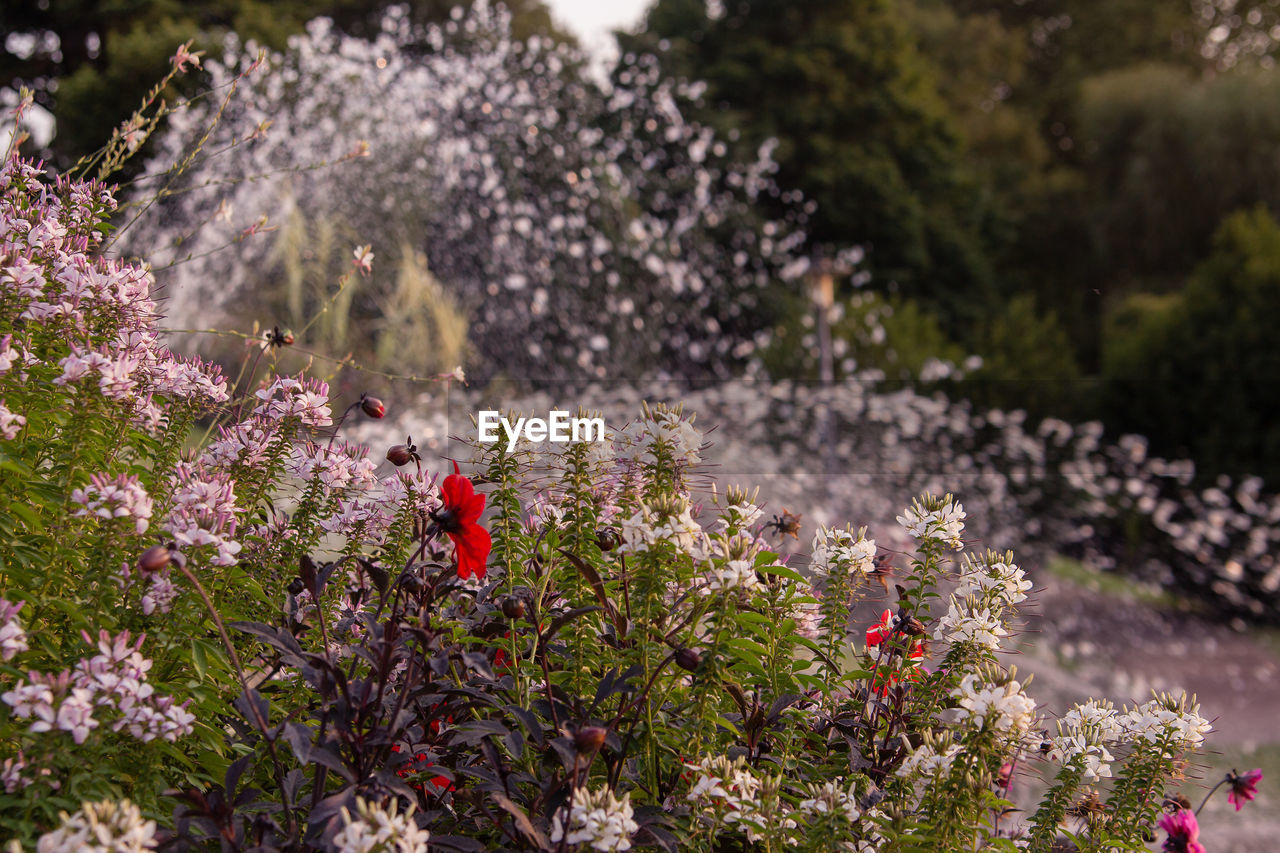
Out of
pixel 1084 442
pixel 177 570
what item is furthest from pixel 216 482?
pixel 1084 442

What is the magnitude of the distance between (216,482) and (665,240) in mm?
9249

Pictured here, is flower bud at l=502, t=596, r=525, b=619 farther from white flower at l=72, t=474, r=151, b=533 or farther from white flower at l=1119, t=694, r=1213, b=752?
white flower at l=1119, t=694, r=1213, b=752

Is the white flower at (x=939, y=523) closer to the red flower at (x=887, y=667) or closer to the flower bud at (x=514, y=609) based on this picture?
the red flower at (x=887, y=667)

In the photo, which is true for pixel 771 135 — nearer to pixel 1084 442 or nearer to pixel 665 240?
pixel 665 240

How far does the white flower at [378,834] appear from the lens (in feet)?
2.56

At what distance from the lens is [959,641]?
1160 mm

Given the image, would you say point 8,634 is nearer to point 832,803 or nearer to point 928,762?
point 832,803

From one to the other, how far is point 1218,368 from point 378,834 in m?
9.14

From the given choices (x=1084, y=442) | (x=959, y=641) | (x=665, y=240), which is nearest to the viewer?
(x=959, y=641)

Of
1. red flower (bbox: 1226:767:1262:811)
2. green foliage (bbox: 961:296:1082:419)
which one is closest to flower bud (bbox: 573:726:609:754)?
red flower (bbox: 1226:767:1262:811)

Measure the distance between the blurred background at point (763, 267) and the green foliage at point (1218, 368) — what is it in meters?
0.03

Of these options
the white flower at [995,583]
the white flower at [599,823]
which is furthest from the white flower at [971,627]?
the white flower at [599,823]

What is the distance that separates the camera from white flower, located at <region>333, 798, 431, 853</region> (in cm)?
78

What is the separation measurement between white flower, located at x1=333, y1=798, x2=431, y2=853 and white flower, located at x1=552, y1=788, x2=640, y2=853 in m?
0.15
